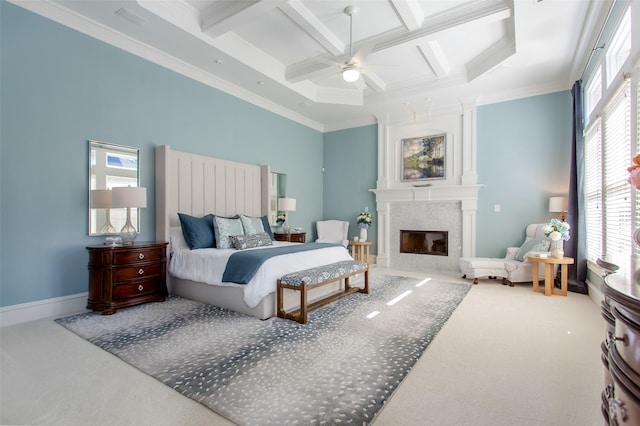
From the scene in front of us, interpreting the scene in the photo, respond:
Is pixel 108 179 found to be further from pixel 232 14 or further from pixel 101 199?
pixel 232 14

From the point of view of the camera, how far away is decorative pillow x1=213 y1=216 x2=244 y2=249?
14.0ft

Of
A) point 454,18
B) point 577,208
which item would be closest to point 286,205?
point 454,18

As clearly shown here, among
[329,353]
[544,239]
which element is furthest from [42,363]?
[544,239]

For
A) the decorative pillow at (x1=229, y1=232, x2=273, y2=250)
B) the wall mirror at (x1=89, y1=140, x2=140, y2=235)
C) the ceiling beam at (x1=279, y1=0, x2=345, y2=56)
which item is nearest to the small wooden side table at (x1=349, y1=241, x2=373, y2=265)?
the decorative pillow at (x1=229, y1=232, x2=273, y2=250)

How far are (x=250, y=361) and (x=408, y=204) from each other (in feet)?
17.1

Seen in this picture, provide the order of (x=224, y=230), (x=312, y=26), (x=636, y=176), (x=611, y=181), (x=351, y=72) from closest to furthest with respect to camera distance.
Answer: (x=636, y=176) → (x=611, y=181) → (x=351, y=72) → (x=312, y=26) → (x=224, y=230)

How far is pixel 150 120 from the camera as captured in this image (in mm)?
4332

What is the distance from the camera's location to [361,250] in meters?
6.93

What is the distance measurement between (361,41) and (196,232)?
3.59 m

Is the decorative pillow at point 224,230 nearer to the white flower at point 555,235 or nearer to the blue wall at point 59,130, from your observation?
the blue wall at point 59,130

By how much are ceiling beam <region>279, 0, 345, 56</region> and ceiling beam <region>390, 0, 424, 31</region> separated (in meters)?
1.01

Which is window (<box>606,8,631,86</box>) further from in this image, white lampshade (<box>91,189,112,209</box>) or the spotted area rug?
white lampshade (<box>91,189,112,209</box>)

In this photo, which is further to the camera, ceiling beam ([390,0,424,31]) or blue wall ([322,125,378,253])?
blue wall ([322,125,378,253])

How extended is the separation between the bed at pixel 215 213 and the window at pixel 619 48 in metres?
3.79
